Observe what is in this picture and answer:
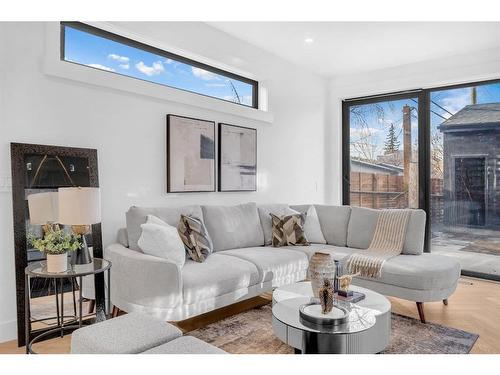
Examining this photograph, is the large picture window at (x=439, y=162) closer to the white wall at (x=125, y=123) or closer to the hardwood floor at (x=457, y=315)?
the hardwood floor at (x=457, y=315)

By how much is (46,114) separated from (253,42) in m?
2.47

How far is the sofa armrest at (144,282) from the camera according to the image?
8.27ft

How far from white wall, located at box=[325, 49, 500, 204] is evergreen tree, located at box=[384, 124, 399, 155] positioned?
568mm

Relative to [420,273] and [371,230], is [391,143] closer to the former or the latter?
[371,230]

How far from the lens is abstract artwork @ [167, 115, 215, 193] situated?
3.62 meters

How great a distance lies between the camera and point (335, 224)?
4.21 m

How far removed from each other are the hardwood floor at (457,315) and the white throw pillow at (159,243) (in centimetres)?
56

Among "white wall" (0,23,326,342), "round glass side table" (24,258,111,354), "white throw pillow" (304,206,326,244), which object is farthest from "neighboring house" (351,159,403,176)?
"round glass side table" (24,258,111,354)

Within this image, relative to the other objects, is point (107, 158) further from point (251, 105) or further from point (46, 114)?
point (251, 105)

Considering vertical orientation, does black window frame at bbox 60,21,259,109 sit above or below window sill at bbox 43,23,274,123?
above

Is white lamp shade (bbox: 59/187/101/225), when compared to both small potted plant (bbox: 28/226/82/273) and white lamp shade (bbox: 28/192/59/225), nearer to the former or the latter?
small potted plant (bbox: 28/226/82/273)

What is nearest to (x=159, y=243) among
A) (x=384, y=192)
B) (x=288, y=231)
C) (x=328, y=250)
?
(x=288, y=231)

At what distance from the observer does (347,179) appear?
19.0ft
